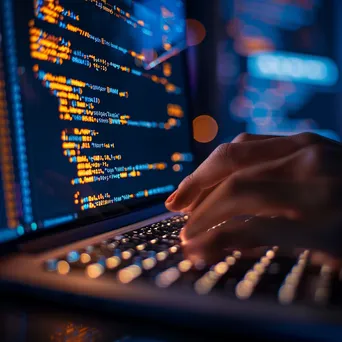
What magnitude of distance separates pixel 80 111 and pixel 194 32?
0.80m

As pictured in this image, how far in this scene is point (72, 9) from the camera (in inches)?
24.7

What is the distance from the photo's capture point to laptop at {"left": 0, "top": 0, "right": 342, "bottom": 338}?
13.6 inches

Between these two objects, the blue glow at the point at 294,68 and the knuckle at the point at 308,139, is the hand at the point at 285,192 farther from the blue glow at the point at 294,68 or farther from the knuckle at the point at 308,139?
the blue glow at the point at 294,68

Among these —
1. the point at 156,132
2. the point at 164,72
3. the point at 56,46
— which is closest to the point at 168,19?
the point at 164,72

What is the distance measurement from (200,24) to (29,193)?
1.02 m

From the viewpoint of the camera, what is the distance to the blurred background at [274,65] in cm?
147

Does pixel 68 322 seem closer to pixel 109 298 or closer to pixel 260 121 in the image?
pixel 109 298

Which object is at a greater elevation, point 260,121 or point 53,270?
point 260,121

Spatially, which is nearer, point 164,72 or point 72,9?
point 72,9

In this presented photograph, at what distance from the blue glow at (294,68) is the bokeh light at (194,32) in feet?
1.26

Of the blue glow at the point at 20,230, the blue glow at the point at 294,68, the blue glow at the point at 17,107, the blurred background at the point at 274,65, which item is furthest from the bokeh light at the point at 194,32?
the blue glow at the point at 20,230

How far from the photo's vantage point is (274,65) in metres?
1.72

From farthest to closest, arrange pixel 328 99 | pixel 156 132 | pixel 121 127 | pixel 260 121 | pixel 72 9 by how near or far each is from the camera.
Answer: pixel 328 99
pixel 260 121
pixel 156 132
pixel 121 127
pixel 72 9

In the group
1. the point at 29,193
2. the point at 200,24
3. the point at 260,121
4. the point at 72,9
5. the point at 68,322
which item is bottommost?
the point at 68,322
